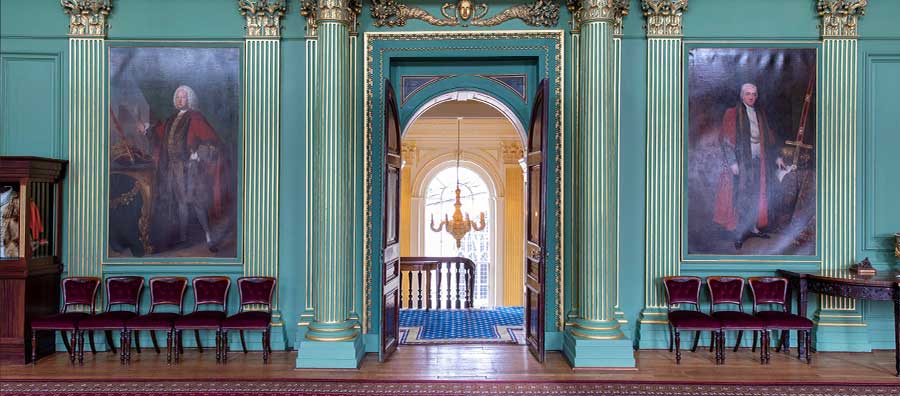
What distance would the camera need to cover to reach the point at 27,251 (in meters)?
5.79

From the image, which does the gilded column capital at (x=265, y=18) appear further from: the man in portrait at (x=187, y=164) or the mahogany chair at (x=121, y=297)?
the mahogany chair at (x=121, y=297)

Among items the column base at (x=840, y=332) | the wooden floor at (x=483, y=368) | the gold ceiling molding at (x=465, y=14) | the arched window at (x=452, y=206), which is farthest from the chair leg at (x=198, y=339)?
the arched window at (x=452, y=206)

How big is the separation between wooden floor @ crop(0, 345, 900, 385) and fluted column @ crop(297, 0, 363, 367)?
0.35 m

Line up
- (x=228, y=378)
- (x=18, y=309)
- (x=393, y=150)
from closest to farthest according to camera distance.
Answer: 1. (x=228, y=378)
2. (x=18, y=309)
3. (x=393, y=150)

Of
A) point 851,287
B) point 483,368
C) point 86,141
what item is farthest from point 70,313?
point 851,287

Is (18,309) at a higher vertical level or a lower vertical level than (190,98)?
lower

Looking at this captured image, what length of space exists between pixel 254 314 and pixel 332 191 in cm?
144

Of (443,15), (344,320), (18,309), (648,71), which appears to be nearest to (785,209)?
(648,71)

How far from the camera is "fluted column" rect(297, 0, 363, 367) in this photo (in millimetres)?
5711

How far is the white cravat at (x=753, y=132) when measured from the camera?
6336 mm

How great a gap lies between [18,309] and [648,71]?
6.58 meters

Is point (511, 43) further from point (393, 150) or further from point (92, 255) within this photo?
point (92, 255)

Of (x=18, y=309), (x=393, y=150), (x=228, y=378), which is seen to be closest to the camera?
(x=228, y=378)

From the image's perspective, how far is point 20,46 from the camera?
631 centimetres
